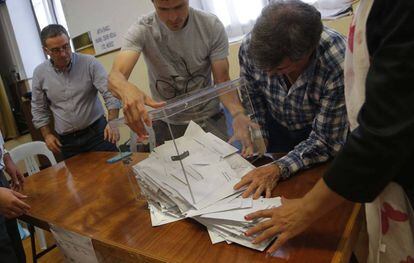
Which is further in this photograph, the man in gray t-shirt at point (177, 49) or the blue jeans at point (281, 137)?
the man in gray t-shirt at point (177, 49)

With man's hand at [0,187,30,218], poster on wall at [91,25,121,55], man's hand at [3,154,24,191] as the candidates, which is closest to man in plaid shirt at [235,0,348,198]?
man's hand at [0,187,30,218]

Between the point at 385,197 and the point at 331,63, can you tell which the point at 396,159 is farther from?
the point at 331,63

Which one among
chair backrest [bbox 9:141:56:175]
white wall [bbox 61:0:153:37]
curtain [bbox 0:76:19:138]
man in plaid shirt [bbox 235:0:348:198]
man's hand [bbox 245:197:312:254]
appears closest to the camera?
man's hand [bbox 245:197:312:254]

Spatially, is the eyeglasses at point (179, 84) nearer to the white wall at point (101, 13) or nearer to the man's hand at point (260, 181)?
the man's hand at point (260, 181)

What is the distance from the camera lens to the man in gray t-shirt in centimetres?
143

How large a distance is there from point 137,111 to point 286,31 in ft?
1.51

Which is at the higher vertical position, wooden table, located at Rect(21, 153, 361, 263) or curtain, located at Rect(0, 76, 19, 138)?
curtain, located at Rect(0, 76, 19, 138)

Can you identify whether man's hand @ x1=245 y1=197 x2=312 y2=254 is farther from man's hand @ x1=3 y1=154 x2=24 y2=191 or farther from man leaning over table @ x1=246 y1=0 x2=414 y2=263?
man's hand @ x1=3 y1=154 x2=24 y2=191

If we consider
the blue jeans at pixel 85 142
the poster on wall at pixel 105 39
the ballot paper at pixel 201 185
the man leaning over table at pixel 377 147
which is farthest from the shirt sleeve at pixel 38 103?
the man leaning over table at pixel 377 147

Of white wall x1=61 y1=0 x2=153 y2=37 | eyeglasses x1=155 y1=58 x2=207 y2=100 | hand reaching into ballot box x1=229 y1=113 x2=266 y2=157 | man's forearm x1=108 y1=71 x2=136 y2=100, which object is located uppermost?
white wall x1=61 y1=0 x2=153 y2=37

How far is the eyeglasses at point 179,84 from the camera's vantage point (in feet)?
5.35

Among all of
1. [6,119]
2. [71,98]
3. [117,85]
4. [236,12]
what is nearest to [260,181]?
[117,85]

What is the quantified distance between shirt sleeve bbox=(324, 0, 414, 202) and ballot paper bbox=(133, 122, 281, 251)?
0.27m

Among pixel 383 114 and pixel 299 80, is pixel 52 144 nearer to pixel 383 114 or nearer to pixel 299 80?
pixel 299 80
